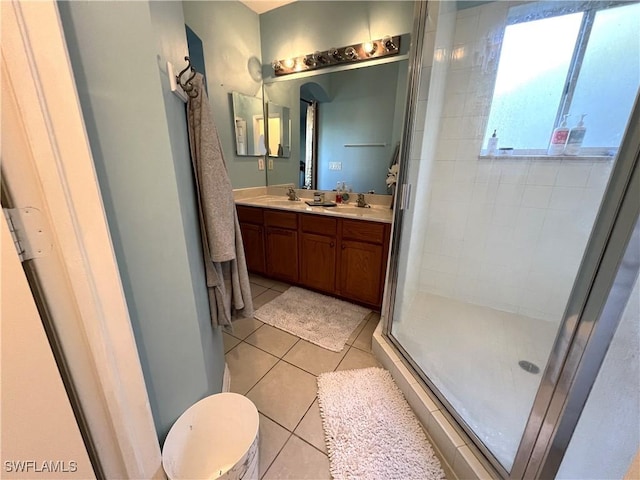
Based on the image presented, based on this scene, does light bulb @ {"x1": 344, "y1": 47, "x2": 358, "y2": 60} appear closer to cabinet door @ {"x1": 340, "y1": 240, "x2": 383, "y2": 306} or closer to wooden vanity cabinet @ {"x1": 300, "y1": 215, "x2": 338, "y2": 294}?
wooden vanity cabinet @ {"x1": 300, "y1": 215, "x2": 338, "y2": 294}

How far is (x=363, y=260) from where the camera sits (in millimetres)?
1944

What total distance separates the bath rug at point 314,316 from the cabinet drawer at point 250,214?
2.50 ft

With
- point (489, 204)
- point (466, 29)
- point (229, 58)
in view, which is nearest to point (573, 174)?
point (489, 204)

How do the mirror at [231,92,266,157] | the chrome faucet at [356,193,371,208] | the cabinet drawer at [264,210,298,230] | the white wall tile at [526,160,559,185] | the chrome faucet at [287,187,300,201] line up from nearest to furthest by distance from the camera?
the white wall tile at [526,160,559,185] < the cabinet drawer at [264,210,298,230] < the chrome faucet at [356,193,371,208] < the mirror at [231,92,266,157] < the chrome faucet at [287,187,300,201]

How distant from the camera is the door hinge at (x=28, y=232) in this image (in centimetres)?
47

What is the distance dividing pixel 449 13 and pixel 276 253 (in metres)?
2.16

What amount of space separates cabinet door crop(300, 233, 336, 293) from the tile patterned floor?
0.47m

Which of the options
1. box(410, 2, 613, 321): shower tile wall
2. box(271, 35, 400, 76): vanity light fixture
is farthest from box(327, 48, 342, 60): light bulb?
box(410, 2, 613, 321): shower tile wall

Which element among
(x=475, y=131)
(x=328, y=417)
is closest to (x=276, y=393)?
(x=328, y=417)

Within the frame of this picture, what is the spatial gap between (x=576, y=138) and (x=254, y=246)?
2.52 meters

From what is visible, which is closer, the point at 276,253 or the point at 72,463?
the point at 72,463

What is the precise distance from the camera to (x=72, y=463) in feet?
1.94

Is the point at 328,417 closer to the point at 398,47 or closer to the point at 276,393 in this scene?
the point at 276,393

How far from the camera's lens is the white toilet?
0.86m
